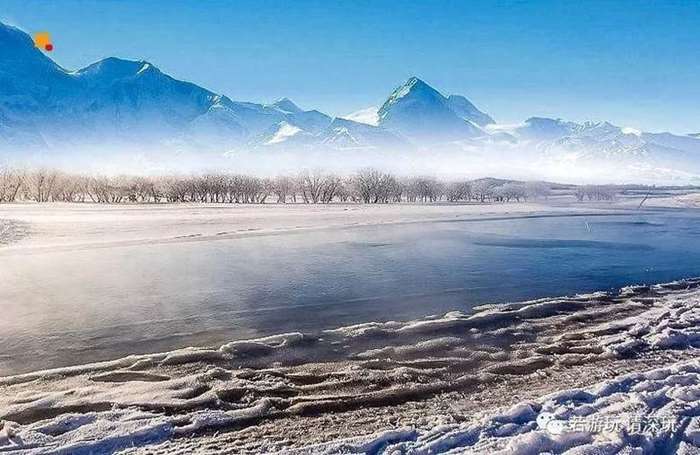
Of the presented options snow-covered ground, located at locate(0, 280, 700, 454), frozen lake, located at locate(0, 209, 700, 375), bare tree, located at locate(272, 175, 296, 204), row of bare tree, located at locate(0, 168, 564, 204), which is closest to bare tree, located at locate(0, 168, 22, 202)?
row of bare tree, located at locate(0, 168, 564, 204)

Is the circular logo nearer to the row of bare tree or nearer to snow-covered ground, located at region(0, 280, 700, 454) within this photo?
snow-covered ground, located at region(0, 280, 700, 454)

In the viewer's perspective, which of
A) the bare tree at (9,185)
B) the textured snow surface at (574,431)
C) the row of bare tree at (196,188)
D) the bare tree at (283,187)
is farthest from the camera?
the bare tree at (283,187)

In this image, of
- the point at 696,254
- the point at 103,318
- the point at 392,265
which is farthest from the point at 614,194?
the point at 103,318

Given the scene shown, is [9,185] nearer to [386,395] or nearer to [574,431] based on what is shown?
[386,395]

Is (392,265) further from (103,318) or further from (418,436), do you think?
(418,436)

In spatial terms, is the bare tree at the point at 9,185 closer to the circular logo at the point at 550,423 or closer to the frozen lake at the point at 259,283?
the frozen lake at the point at 259,283

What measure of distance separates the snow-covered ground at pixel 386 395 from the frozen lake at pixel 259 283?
1.43 metres

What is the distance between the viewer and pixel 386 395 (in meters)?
7.73

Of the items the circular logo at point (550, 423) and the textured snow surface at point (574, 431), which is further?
the circular logo at point (550, 423)

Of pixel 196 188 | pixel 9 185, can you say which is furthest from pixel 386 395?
pixel 196 188

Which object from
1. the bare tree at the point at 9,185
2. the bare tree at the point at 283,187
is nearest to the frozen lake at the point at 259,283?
the bare tree at the point at 9,185

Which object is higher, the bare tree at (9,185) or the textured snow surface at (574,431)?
the bare tree at (9,185)

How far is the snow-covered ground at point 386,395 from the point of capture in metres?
6.26

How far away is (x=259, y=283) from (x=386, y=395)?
9.34 metres
